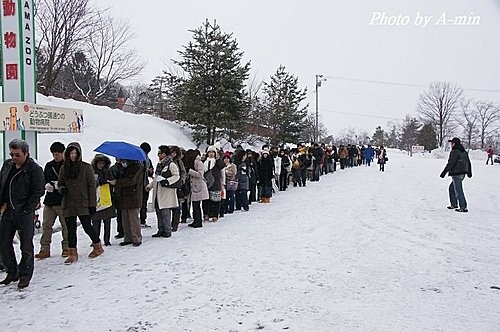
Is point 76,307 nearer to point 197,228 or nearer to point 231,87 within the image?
point 197,228

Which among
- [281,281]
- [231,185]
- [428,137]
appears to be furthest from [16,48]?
[428,137]

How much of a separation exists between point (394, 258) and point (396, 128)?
125 metres

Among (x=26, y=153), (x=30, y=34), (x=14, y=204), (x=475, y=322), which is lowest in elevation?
(x=475, y=322)

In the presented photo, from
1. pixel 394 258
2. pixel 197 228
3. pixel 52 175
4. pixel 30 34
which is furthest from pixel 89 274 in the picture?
pixel 30 34

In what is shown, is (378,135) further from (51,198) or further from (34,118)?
(51,198)

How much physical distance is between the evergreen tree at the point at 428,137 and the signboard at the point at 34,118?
3294 inches

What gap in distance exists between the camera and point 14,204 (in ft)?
19.3

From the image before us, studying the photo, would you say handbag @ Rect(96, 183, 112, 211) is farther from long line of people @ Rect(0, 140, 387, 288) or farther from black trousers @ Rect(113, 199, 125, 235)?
black trousers @ Rect(113, 199, 125, 235)

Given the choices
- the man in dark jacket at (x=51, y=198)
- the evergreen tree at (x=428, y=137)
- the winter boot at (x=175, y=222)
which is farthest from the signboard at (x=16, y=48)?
the evergreen tree at (x=428, y=137)

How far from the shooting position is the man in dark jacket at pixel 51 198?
285 inches

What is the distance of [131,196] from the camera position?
26.6 feet

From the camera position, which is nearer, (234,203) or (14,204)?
(14,204)

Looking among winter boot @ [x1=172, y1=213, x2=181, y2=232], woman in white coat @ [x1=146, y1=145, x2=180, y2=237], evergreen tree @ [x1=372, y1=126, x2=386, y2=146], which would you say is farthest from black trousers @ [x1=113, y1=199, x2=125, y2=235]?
evergreen tree @ [x1=372, y1=126, x2=386, y2=146]

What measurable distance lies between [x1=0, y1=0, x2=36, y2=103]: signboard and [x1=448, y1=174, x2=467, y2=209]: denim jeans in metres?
10.2
